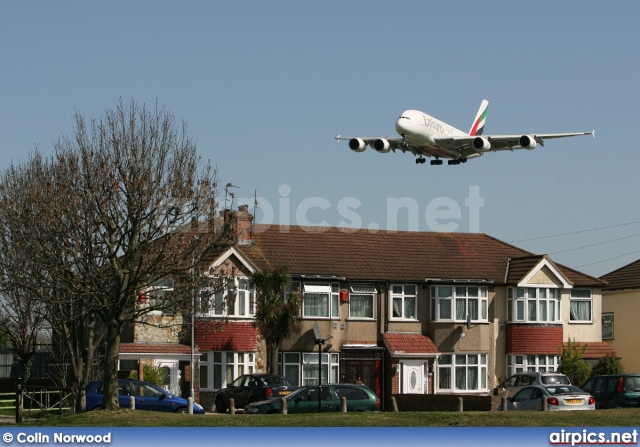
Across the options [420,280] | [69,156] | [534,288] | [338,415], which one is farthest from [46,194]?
[534,288]

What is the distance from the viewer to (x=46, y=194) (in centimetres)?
3391

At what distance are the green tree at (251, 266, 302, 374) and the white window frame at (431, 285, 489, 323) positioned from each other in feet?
24.0

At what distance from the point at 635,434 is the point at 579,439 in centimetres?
153

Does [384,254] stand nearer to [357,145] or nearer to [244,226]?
[357,145]

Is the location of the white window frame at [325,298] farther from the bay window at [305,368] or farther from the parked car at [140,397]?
the parked car at [140,397]

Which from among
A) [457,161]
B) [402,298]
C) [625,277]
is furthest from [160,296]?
[625,277]

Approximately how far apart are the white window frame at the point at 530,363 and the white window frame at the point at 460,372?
136 cm

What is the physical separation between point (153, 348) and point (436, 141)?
738 inches

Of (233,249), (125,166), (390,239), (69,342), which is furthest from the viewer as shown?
(390,239)

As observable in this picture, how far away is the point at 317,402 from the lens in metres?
33.8

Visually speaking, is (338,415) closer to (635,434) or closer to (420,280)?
(635,434)

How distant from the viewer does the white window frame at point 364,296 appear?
174 ft

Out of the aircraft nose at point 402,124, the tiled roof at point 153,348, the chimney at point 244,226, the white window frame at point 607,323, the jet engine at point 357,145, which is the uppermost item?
the aircraft nose at point 402,124

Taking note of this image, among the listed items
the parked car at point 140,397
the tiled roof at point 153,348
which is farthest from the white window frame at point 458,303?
the parked car at point 140,397
